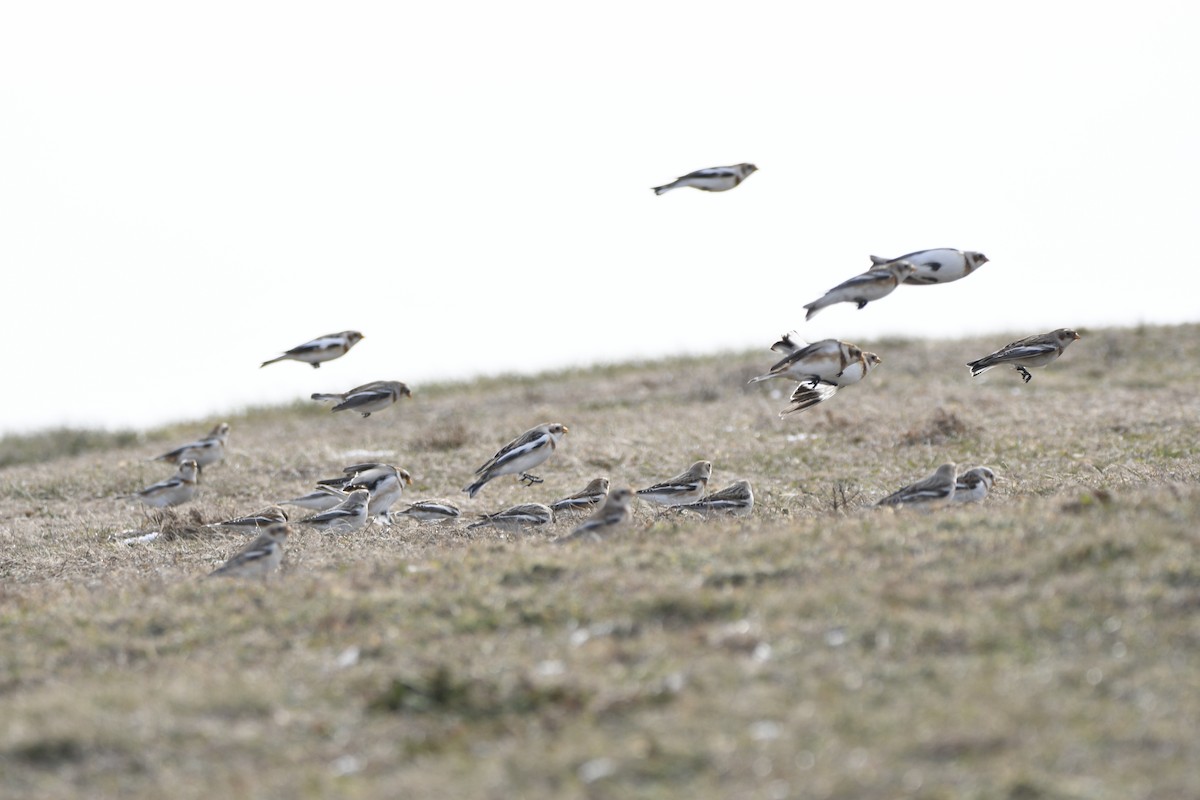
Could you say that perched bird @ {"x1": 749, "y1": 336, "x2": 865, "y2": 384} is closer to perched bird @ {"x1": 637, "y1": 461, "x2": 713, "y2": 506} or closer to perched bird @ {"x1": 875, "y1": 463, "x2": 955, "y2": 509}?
perched bird @ {"x1": 875, "y1": 463, "x2": 955, "y2": 509}

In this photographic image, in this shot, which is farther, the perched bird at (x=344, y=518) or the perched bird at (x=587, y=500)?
the perched bird at (x=587, y=500)

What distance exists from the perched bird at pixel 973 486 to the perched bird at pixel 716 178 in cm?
353

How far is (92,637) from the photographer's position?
8.67 m

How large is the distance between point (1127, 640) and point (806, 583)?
203 centimetres

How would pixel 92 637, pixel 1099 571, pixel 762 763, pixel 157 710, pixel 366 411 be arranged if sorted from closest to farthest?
pixel 762 763 < pixel 157 710 < pixel 1099 571 < pixel 92 637 < pixel 366 411

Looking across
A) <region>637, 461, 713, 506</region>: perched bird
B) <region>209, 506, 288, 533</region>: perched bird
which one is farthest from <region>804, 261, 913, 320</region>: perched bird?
<region>209, 506, 288, 533</region>: perched bird

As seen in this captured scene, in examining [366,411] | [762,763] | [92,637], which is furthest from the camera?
[366,411]

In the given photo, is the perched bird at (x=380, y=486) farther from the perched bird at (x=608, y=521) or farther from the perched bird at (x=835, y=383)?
the perched bird at (x=835, y=383)

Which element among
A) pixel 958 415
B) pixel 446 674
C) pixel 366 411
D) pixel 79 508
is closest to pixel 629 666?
pixel 446 674

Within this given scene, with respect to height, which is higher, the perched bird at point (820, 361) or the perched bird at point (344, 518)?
the perched bird at point (820, 361)

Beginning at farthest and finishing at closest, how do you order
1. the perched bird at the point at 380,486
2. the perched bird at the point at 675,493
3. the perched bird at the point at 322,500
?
the perched bird at the point at 322,500 → the perched bird at the point at 380,486 → the perched bird at the point at 675,493

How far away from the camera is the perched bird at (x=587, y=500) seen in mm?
13703

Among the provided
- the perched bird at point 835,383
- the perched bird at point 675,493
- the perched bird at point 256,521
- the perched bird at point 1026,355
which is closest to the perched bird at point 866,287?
the perched bird at point 835,383

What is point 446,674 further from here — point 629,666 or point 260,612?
point 260,612
